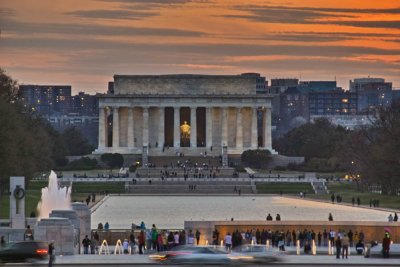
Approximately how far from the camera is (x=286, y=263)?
5212 cm

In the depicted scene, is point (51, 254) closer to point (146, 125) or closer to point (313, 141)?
point (313, 141)

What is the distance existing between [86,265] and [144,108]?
12902 cm

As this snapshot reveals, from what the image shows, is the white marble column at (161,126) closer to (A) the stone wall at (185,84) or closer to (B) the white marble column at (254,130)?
(A) the stone wall at (185,84)

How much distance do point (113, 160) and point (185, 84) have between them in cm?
1728

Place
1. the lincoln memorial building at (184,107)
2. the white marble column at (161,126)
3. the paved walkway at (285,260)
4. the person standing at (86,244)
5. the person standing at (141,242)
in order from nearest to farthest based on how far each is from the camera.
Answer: the paved walkway at (285,260), the person standing at (141,242), the person standing at (86,244), the lincoln memorial building at (184,107), the white marble column at (161,126)

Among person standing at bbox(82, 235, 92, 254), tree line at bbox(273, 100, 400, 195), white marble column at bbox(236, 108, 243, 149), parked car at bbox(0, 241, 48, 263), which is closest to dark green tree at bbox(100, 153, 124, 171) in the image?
white marble column at bbox(236, 108, 243, 149)

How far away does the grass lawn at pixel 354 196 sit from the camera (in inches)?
4215

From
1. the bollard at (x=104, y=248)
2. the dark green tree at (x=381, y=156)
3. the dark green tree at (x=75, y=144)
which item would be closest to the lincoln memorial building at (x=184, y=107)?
the dark green tree at (x=75, y=144)

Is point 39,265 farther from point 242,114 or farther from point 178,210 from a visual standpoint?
point 242,114

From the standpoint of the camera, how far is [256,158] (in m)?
168

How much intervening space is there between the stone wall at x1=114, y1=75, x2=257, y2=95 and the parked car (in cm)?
12841

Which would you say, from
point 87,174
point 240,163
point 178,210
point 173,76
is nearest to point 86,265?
point 178,210

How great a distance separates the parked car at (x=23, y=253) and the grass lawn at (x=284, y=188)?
7628 cm

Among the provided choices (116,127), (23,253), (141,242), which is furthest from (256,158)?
(23,253)
